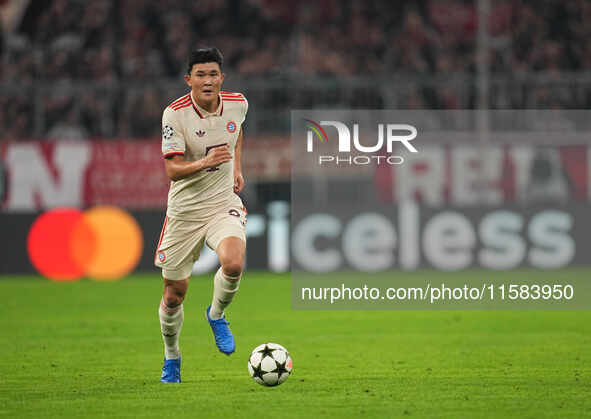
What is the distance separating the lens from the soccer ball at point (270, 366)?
7.38 metres

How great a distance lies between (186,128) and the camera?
768 cm

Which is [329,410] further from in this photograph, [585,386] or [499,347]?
[499,347]

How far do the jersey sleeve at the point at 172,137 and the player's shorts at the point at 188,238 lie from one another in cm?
56

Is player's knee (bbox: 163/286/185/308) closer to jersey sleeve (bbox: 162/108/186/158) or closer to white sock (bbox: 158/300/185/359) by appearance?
white sock (bbox: 158/300/185/359)

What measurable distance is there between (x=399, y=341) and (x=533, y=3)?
12.7m

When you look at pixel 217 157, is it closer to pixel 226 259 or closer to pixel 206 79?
pixel 206 79

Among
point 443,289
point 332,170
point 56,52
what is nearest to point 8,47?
point 56,52

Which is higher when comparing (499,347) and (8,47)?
(8,47)

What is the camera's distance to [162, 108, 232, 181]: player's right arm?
7445 millimetres

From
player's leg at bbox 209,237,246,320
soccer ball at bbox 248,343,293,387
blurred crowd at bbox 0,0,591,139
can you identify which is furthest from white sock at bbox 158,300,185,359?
blurred crowd at bbox 0,0,591,139

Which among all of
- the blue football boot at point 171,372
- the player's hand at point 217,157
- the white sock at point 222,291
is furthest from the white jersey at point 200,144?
the blue football boot at point 171,372

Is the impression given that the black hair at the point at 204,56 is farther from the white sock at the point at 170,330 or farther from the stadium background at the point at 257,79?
the stadium background at the point at 257,79

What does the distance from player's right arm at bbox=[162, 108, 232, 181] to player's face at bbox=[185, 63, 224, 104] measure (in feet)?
0.78

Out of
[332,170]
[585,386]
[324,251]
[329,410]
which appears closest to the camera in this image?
[329,410]
